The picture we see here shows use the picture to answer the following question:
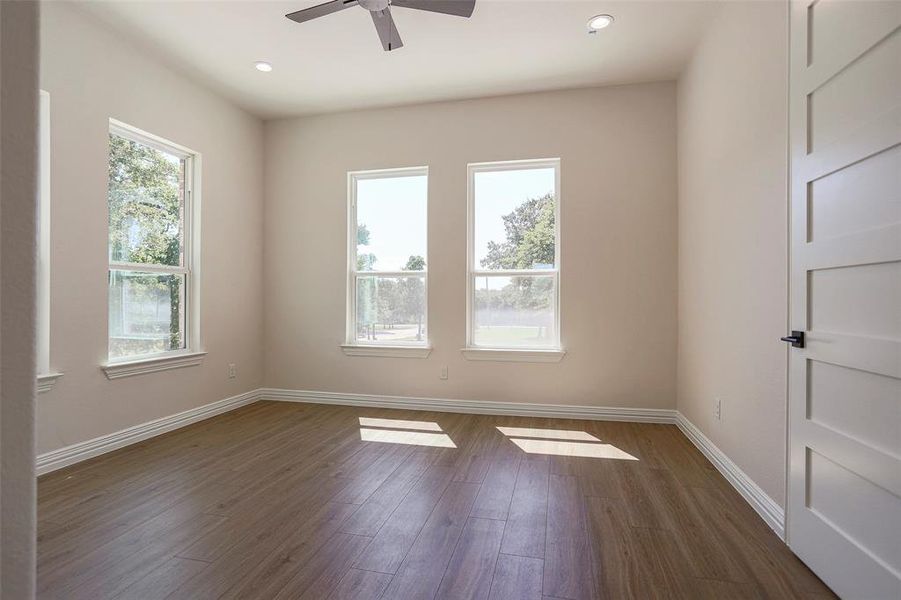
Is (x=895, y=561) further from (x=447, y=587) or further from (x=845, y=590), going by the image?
(x=447, y=587)

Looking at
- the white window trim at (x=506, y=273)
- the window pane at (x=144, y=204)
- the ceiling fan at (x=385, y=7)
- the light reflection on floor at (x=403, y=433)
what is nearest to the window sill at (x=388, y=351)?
the white window trim at (x=506, y=273)

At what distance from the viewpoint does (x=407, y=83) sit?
3.91 m

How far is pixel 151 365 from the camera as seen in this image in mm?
3434

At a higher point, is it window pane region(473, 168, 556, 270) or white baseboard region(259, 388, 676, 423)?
window pane region(473, 168, 556, 270)

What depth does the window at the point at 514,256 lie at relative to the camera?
413cm

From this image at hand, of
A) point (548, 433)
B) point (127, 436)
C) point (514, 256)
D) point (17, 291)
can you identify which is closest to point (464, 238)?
point (514, 256)

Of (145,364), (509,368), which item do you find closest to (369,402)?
(509,368)

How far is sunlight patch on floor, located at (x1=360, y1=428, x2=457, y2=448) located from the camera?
3.30 metres

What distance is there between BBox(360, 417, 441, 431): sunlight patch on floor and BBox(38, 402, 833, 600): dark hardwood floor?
1.16ft

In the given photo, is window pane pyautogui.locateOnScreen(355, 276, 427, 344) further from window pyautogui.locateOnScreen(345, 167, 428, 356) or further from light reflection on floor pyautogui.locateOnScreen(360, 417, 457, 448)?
light reflection on floor pyautogui.locateOnScreen(360, 417, 457, 448)

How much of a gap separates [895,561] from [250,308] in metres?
4.73

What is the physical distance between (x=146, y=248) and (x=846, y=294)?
169 inches

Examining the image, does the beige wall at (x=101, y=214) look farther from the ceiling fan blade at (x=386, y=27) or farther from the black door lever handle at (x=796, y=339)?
the black door lever handle at (x=796, y=339)

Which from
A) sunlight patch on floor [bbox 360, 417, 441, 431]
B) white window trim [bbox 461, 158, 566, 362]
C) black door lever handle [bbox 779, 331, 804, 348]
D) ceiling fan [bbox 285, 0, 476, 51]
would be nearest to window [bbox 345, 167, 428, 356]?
white window trim [bbox 461, 158, 566, 362]
